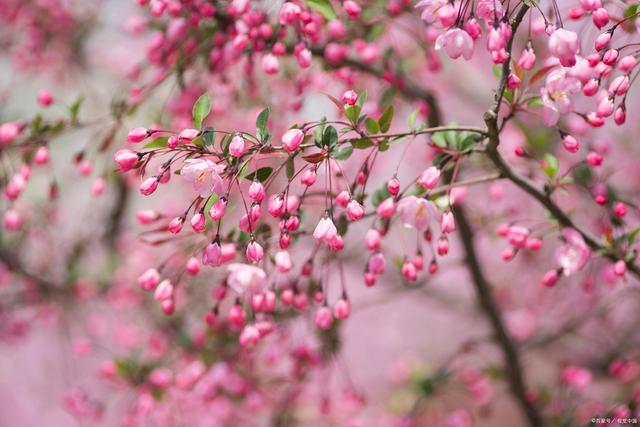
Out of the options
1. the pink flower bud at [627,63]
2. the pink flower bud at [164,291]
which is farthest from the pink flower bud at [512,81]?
the pink flower bud at [164,291]

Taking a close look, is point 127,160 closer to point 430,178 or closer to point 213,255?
point 213,255

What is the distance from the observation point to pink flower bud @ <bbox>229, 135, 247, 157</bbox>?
0.85 meters

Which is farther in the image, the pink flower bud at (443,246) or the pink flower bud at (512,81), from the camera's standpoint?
the pink flower bud at (443,246)

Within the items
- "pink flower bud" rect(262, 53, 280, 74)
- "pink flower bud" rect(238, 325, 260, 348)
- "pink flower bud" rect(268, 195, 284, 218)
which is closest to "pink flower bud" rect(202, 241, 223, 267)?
"pink flower bud" rect(268, 195, 284, 218)

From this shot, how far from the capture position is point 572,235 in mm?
1086

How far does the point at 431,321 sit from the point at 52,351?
2573 mm

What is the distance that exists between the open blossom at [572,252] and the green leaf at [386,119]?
391 millimetres

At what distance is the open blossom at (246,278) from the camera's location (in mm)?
1027

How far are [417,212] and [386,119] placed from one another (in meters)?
0.17

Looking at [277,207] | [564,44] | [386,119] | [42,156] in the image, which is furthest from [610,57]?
[42,156]

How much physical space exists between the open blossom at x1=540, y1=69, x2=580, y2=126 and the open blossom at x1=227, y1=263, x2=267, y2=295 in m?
0.54

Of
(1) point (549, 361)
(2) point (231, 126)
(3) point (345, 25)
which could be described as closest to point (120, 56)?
(2) point (231, 126)

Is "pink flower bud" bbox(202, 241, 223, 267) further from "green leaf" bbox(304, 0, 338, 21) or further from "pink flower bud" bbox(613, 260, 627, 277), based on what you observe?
"pink flower bud" bbox(613, 260, 627, 277)

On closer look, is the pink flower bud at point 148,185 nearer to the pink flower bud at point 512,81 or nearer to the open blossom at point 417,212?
the open blossom at point 417,212
